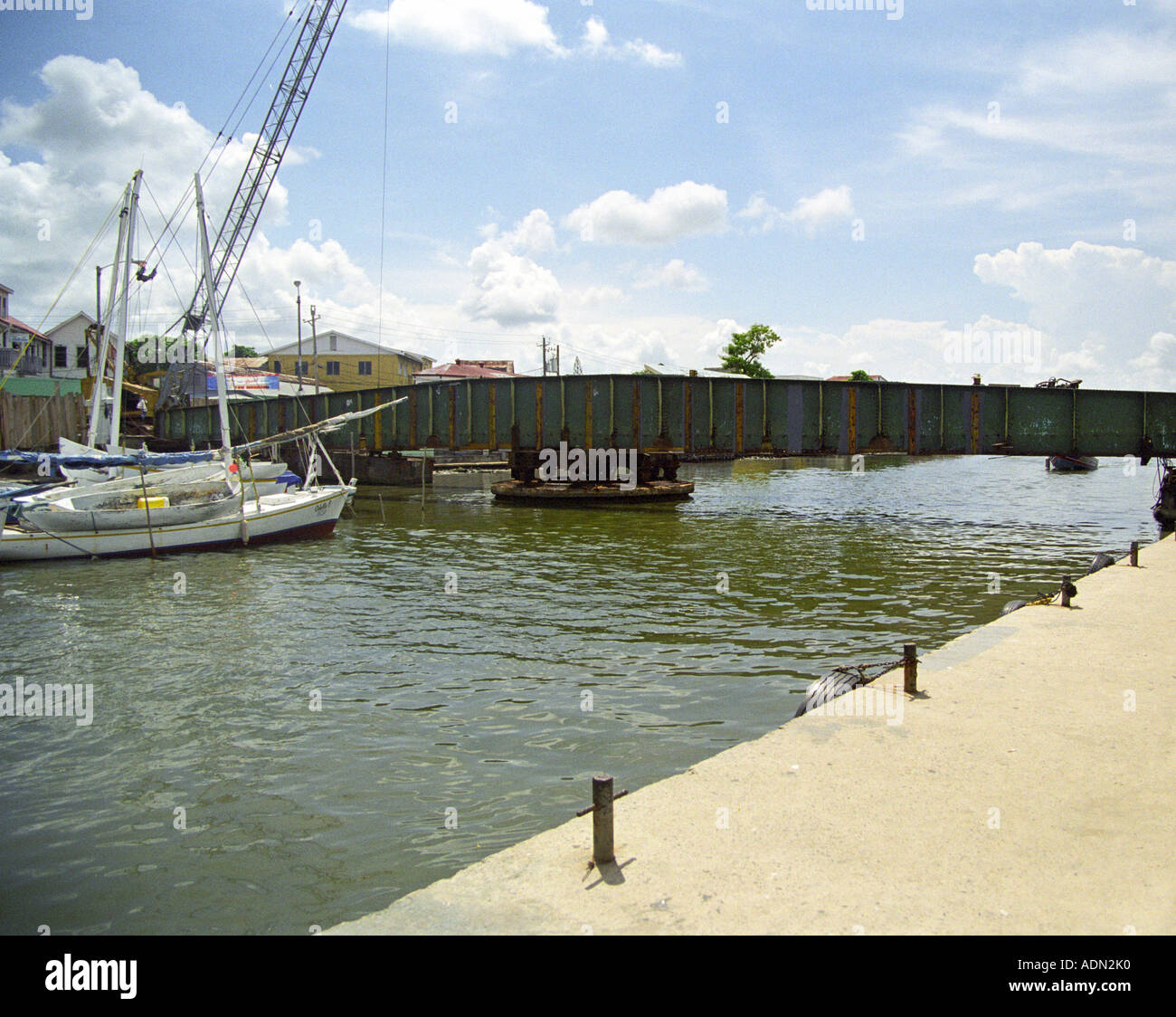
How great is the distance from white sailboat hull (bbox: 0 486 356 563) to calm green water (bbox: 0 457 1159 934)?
0.89 meters

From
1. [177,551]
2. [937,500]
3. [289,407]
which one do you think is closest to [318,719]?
[177,551]

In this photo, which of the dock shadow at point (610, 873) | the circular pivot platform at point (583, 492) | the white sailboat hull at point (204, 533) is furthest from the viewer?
the circular pivot platform at point (583, 492)

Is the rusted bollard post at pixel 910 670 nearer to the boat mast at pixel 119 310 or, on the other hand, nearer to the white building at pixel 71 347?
the boat mast at pixel 119 310

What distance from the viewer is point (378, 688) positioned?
13812 millimetres

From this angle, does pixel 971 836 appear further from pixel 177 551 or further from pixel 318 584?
pixel 177 551

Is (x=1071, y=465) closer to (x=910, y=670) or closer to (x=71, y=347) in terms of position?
(x=910, y=670)

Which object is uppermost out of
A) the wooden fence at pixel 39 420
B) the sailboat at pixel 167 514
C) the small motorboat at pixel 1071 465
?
the wooden fence at pixel 39 420

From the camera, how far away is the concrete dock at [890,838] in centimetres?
541

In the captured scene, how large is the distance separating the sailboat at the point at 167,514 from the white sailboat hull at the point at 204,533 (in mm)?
28

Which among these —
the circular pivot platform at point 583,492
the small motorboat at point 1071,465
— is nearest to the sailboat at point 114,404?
the circular pivot platform at point 583,492

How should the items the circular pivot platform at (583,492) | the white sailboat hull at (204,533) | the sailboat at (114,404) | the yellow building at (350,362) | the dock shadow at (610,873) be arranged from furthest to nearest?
the yellow building at (350,362) < the circular pivot platform at (583,492) < the sailboat at (114,404) < the white sailboat hull at (204,533) < the dock shadow at (610,873)

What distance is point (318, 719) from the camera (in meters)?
12.2
